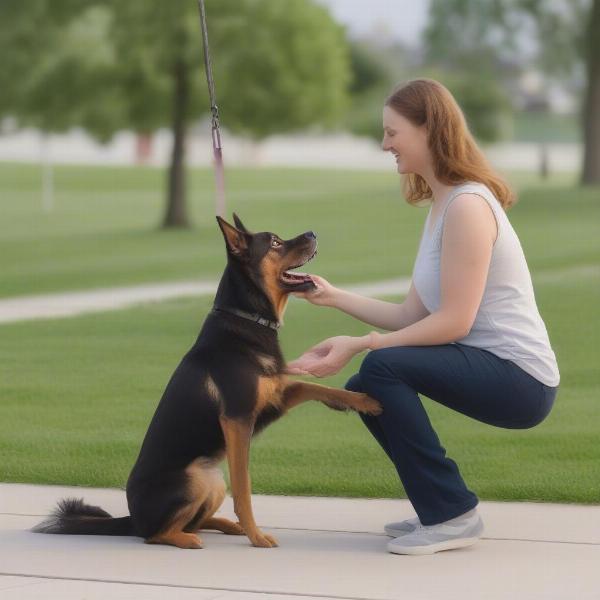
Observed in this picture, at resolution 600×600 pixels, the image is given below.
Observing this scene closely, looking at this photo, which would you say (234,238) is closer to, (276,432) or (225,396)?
(225,396)

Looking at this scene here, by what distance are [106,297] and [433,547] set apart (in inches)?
465

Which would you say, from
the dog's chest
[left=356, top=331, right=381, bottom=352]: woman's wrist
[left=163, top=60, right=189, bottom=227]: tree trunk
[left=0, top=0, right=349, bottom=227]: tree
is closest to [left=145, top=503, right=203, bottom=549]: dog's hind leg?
the dog's chest

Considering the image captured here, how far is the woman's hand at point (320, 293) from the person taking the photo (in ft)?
20.2

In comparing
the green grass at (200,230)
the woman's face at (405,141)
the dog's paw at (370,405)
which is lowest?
the green grass at (200,230)

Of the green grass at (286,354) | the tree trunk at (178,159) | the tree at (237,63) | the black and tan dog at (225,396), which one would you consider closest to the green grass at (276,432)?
the green grass at (286,354)

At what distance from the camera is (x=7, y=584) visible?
5.52 metres

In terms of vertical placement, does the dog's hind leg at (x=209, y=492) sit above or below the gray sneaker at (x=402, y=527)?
above

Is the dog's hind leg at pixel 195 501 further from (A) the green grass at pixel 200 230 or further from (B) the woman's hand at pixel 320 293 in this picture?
(A) the green grass at pixel 200 230

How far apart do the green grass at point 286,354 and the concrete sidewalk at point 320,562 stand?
59cm

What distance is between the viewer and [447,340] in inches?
237

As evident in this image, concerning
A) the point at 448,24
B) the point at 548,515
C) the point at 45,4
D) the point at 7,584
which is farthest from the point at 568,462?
the point at 448,24

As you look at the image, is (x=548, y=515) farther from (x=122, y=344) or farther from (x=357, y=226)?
(x=357, y=226)

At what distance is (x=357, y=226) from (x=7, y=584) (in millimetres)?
26060

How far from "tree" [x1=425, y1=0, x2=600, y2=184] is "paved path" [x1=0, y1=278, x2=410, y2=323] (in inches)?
920
